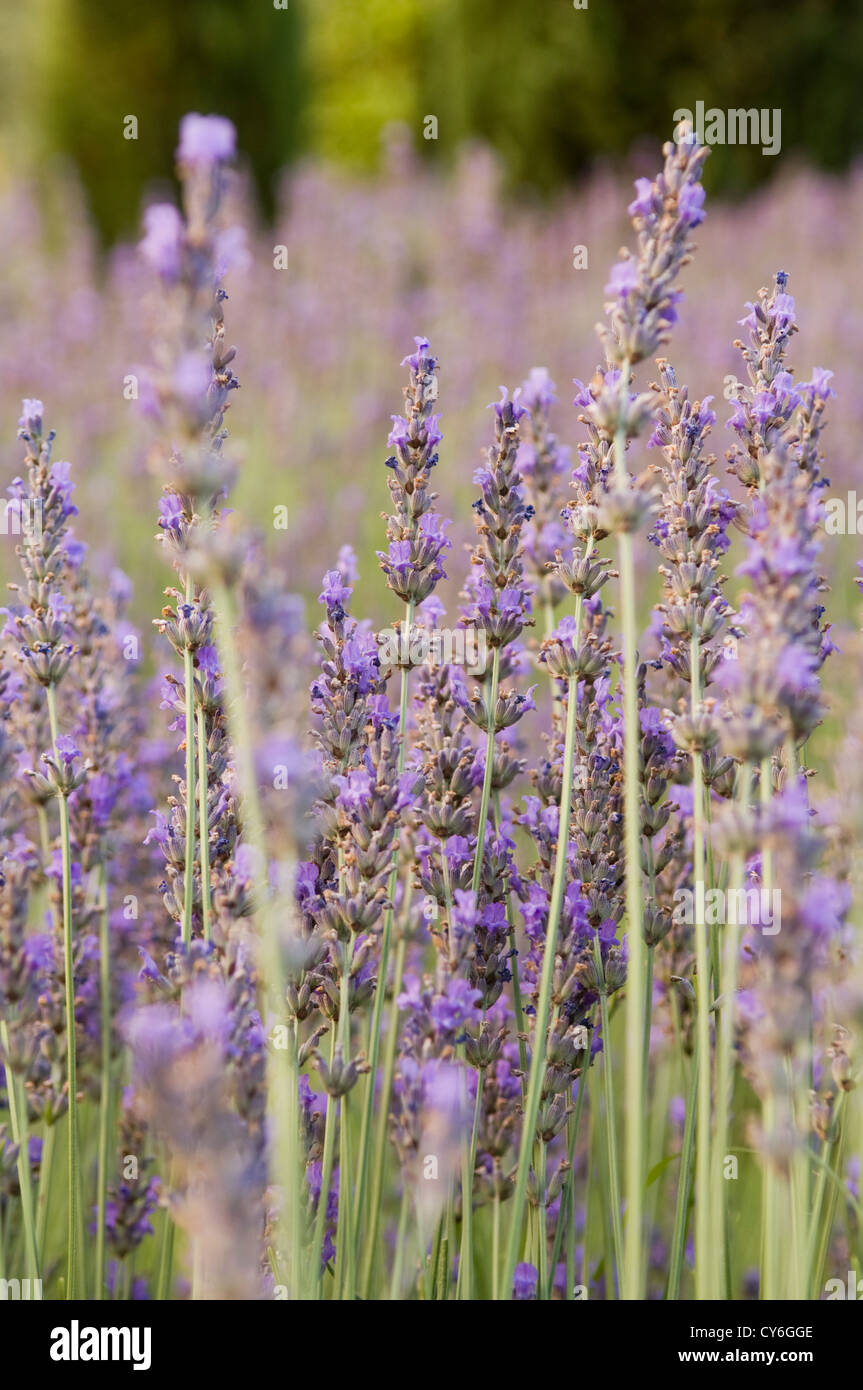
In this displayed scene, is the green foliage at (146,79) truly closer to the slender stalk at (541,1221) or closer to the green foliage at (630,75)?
the green foliage at (630,75)

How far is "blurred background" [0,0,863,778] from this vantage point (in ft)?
16.9

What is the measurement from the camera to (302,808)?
3.50 ft

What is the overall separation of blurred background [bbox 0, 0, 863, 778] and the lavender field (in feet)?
1.32

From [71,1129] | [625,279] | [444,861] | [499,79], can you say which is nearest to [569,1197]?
[444,861]

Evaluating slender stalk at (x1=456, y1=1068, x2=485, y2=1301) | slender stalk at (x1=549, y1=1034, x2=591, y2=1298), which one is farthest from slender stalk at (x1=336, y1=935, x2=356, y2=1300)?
slender stalk at (x1=549, y1=1034, x2=591, y2=1298)

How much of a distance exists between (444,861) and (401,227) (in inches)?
256

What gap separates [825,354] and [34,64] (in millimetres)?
7750

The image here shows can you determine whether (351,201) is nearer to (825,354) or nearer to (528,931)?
(825,354)

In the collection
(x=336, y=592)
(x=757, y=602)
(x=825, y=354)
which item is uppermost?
(x=825, y=354)

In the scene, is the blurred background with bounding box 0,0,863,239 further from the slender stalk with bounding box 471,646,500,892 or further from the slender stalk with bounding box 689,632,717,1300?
the slender stalk with bounding box 689,632,717,1300

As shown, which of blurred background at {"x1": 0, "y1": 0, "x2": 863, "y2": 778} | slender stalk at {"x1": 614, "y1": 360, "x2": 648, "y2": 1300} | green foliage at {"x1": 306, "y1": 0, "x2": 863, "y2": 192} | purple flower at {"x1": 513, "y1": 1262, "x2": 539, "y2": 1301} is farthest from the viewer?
green foliage at {"x1": 306, "y1": 0, "x2": 863, "y2": 192}

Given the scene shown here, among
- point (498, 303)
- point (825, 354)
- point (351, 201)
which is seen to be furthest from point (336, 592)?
point (351, 201)

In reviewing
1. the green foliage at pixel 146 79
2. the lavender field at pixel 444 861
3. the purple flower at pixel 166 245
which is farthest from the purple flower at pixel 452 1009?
the green foliage at pixel 146 79
